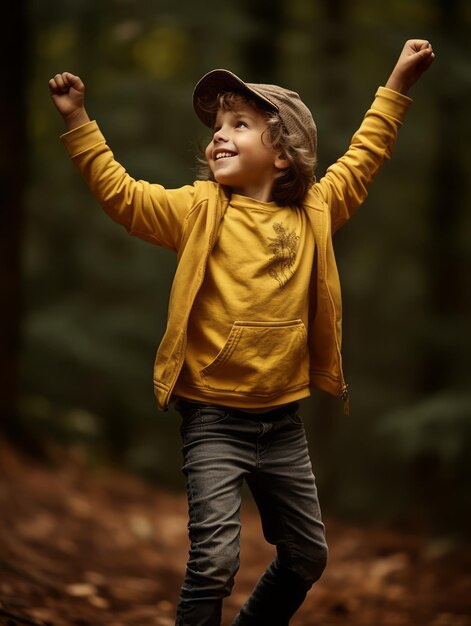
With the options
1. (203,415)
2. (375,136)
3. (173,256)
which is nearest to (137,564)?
(203,415)

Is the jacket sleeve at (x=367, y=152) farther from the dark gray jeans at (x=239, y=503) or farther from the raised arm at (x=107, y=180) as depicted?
the dark gray jeans at (x=239, y=503)

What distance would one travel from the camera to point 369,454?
36.5 ft

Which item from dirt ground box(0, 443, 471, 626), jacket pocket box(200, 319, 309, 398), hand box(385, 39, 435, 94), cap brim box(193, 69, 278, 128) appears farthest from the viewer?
dirt ground box(0, 443, 471, 626)

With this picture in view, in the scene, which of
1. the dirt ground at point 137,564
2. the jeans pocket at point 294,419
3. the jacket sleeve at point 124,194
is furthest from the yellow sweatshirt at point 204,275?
the dirt ground at point 137,564

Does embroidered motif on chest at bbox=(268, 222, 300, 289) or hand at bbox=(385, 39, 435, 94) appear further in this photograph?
hand at bbox=(385, 39, 435, 94)

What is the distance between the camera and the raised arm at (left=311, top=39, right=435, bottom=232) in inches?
143

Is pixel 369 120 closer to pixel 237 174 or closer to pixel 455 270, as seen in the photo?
pixel 237 174

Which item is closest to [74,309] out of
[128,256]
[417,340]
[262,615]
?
[128,256]

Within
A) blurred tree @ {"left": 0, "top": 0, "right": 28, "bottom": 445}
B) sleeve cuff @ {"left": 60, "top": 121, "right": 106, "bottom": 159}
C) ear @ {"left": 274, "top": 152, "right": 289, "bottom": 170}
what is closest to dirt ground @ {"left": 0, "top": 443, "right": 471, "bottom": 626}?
blurred tree @ {"left": 0, "top": 0, "right": 28, "bottom": 445}

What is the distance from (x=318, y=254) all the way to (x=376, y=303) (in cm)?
995

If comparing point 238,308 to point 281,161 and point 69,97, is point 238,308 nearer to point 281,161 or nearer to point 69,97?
point 281,161

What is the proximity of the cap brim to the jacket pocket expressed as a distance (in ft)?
2.86

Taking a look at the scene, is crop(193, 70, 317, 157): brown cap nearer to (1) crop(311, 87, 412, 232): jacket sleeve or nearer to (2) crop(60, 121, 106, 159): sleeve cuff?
(1) crop(311, 87, 412, 232): jacket sleeve

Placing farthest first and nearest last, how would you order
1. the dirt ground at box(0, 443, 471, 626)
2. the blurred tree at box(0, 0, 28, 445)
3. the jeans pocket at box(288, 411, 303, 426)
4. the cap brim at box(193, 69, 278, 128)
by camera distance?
the blurred tree at box(0, 0, 28, 445) → the dirt ground at box(0, 443, 471, 626) → the jeans pocket at box(288, 411, 303, 426) → the cap brim at box(193, 69, 278, 128)
